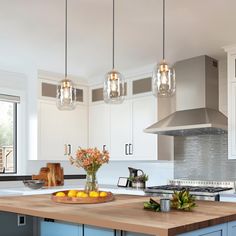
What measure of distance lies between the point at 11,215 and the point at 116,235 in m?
1.22

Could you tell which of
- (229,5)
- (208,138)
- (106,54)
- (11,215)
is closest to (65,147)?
(106,54)

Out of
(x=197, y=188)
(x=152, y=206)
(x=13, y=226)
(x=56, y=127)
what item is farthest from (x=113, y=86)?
(x=56, y=127)

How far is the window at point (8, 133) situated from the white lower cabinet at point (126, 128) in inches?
47.0

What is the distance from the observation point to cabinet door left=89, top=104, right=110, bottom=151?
6008 mm

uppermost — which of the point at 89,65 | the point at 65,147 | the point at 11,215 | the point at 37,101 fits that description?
the point at 89,65

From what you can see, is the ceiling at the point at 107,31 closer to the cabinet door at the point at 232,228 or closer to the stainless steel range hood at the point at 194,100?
the stainless steel range hood at the point at 194,100

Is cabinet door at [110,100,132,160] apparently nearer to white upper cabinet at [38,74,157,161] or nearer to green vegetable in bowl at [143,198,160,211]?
white upper cabinet at [38,74,157,161]

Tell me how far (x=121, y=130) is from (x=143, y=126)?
0.44 m

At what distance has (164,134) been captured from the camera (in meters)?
5.32

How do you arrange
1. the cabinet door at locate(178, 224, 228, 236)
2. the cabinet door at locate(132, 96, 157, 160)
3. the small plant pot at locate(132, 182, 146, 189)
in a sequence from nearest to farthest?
the cabinet door at locate(178, 224, 228, 236) < the cabinet door at locate(132, 96, 157, 160) < the small plant pot at locate(132, 182, 146, 189)

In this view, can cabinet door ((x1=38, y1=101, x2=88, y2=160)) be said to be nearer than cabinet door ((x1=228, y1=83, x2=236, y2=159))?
No

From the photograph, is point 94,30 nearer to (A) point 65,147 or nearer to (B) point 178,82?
(B) point 178,82

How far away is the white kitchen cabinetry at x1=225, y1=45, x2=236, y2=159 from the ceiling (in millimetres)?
183

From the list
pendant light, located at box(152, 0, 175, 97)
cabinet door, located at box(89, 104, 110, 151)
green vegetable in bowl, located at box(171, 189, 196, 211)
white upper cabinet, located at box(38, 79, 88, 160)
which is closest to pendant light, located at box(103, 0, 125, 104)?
pendant light, located at box(152, 0, 175, 97)
